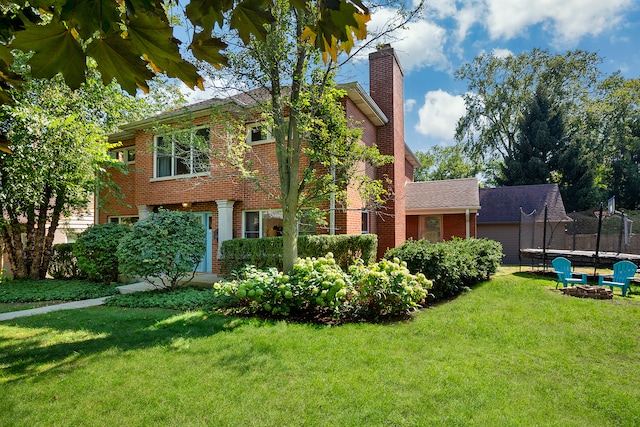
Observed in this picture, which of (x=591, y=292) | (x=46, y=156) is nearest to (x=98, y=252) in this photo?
(x=46, y=156)

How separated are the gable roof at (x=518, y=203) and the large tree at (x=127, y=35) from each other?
20234 mm

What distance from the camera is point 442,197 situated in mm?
17516

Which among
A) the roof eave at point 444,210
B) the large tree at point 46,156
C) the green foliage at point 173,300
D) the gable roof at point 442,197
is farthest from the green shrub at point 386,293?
the gable roof at point 442,197

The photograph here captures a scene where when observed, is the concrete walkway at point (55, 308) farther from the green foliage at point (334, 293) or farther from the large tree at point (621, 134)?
the large tree at point (621, 134)

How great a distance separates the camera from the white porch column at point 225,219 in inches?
456

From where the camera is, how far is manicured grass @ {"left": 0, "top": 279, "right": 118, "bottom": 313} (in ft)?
28.5

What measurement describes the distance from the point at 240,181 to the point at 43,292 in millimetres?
6311

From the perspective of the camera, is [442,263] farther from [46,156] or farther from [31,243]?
[31,243]

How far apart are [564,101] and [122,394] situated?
3336 cm

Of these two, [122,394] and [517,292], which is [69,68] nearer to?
[122,394]

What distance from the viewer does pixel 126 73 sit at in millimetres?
1601

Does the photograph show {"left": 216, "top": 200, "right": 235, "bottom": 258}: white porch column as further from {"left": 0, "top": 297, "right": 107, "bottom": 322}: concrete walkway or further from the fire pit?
the fire pit

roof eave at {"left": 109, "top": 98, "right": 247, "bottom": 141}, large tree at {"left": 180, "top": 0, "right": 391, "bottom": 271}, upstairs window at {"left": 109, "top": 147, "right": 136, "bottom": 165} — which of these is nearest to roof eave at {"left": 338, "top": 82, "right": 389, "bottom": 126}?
large tree at {"left": 180, "top": 0, "right": 391, "bottom": 271}

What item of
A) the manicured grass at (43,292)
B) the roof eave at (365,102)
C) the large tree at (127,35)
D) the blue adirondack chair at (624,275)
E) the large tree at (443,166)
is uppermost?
the large tree at (443,166)
